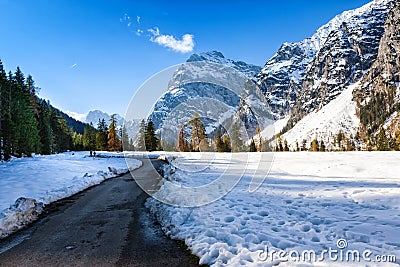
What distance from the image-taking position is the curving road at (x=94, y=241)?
5645mm

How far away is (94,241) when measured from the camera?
684cm

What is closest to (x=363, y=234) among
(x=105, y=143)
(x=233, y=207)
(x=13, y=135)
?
(x=233, y=207)

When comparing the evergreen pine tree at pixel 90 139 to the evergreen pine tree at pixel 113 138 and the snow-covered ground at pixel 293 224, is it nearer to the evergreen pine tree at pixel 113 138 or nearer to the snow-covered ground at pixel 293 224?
the evergreen pine tree at pixel 113 138

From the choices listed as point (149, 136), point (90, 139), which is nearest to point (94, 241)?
point (149, 136)

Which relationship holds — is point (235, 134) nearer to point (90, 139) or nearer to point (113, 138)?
point (113, 138)

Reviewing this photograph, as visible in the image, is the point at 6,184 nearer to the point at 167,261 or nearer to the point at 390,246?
the point at 167,261

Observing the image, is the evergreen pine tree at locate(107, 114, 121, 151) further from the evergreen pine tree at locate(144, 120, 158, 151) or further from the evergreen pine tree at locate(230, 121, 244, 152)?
A: the evergreen pine tree at locate(230, 121, 244, 152)

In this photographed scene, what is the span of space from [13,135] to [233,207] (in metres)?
36.8

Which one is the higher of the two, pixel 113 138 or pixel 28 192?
pixel 113 138

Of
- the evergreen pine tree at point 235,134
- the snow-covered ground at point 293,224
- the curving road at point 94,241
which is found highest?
the evergreen pine tree at point 235,134

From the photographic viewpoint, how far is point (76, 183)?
53.3 ft

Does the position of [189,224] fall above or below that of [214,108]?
below

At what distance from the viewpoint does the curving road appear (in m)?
5.64

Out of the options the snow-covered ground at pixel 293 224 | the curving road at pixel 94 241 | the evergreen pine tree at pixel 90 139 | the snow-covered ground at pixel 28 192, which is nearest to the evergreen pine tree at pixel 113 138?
the evergreen pine tree at pixel 90 139
